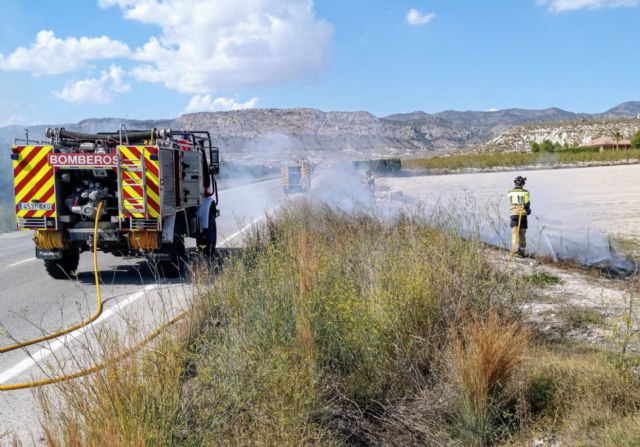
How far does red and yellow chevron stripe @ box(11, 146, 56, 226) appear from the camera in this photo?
951 cm

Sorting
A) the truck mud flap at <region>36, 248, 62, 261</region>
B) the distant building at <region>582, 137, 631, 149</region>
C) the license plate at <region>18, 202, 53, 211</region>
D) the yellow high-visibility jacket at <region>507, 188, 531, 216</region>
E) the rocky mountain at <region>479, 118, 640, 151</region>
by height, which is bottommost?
the truck mud flap at <region>36, 248, 62, 261</region>

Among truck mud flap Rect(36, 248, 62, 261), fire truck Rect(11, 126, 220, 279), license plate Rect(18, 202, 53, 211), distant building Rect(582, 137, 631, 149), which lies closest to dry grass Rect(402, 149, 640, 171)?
distant building Rect(582, 137, 631, 149)

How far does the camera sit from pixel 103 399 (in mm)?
3207

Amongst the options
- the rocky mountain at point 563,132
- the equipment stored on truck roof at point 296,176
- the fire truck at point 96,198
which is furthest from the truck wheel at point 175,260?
the rocky mountain at point 563,132

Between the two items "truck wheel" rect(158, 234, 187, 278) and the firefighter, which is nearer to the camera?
"truck wheel" rect(158, 234, 187, 278)

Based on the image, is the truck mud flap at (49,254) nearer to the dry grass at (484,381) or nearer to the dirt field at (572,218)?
the dirt field at (572,218)

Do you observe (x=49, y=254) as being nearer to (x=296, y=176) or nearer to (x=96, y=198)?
(x=96, y=198)

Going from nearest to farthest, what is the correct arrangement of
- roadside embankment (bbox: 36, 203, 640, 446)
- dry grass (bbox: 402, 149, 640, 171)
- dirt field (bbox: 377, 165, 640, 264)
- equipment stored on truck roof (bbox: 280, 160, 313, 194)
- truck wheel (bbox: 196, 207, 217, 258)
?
roadside embankment (bbox: 36, 203, 640, 446) < truck wheel (bbox: 196, 207, 217, 258) < dirt field (bbox: 377, 165, 640, 264) < equipment stored on truck roof (bbox: 280, 160, 313, 194) < dry grass (bbox: 402, 149, 640, 171)

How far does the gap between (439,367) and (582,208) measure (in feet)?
69.1

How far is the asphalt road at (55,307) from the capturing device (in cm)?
462

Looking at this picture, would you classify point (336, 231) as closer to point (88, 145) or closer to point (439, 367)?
point (88, 145)

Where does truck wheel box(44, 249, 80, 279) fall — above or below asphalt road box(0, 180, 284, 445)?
above

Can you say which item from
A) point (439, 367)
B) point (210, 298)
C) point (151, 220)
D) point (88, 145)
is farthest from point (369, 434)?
point (88, 145)

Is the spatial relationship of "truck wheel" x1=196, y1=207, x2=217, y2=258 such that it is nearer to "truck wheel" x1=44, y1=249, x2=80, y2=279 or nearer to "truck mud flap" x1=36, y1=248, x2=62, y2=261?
"truck wheel" x1=44, y1=249, x2=80, y2=279
